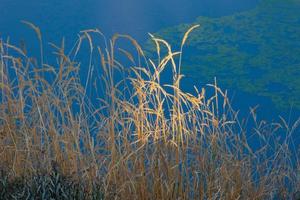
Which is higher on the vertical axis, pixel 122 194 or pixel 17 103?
pixel 17 103

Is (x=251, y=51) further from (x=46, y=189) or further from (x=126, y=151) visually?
(x=46, y=189)

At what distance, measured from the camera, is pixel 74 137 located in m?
2.64

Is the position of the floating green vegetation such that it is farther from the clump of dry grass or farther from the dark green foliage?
the dark green foliage

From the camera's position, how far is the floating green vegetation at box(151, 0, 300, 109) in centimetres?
476

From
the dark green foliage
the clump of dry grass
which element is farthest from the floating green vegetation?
the dark green foliage

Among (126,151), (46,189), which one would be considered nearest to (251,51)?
(126,151)

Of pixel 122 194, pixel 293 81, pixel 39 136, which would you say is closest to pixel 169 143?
pixel 122 194

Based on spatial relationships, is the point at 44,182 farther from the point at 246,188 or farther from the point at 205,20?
the point at 205,20

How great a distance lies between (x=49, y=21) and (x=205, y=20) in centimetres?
129

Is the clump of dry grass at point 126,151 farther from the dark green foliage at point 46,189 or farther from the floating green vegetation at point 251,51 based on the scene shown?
the floating green vegetation at point 251,51

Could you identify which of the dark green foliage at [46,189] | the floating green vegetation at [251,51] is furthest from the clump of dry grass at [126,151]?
the floating green vegetation at [251,51]

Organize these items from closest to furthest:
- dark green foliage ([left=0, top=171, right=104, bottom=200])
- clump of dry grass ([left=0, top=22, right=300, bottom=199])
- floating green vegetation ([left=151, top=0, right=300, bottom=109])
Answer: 1. dark green foliage ([left=0, top=171, right=104, bottom=200])
2. clump of dry grass ([left=0, top=22, right=300, bottom=199])
3. floating green vegetation ([left=151, top=0, right=300, bottom=109])

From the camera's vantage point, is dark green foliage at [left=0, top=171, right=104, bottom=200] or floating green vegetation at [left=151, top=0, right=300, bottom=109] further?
floating green vegetation at [left=151, top=0, right=300, bottom=109]

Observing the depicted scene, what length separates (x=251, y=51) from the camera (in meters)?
5.20
